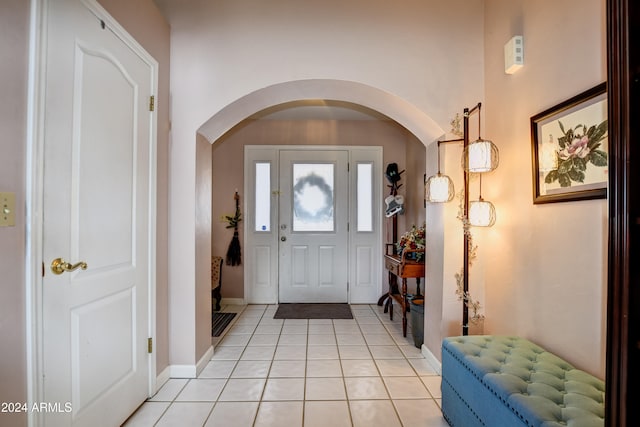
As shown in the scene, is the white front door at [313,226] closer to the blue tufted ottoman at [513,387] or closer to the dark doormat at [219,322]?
the dark doormat at [219,322]

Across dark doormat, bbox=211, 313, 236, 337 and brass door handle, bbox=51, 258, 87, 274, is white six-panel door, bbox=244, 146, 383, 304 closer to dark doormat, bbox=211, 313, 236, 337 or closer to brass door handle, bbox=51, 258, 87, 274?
dark doormat, bbox=211, 313, 236, 337

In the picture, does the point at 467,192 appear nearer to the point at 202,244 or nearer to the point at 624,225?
the point at 624,225

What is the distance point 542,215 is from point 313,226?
9.76 ft

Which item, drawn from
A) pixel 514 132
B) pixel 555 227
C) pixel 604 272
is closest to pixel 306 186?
pixel 514 132

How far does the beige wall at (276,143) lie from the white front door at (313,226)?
0.25 metres

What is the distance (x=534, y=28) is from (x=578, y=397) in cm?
190

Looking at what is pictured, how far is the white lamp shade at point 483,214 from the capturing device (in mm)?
2072

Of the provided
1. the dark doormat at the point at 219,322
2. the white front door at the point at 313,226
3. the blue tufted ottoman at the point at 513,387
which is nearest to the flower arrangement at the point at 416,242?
the white front door at the point at 313,226

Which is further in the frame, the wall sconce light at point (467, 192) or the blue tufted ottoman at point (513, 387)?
the wall sconce light at point (467, 192)

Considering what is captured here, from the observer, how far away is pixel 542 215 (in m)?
1.74

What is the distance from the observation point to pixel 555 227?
1641 millimetres

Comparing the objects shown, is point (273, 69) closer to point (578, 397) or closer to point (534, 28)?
point (534, 28)

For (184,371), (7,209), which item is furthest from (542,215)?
(184,371)

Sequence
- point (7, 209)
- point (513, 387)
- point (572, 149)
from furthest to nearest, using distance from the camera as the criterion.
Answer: point (572, 149)
point (513, 387)
point (7, 209)
